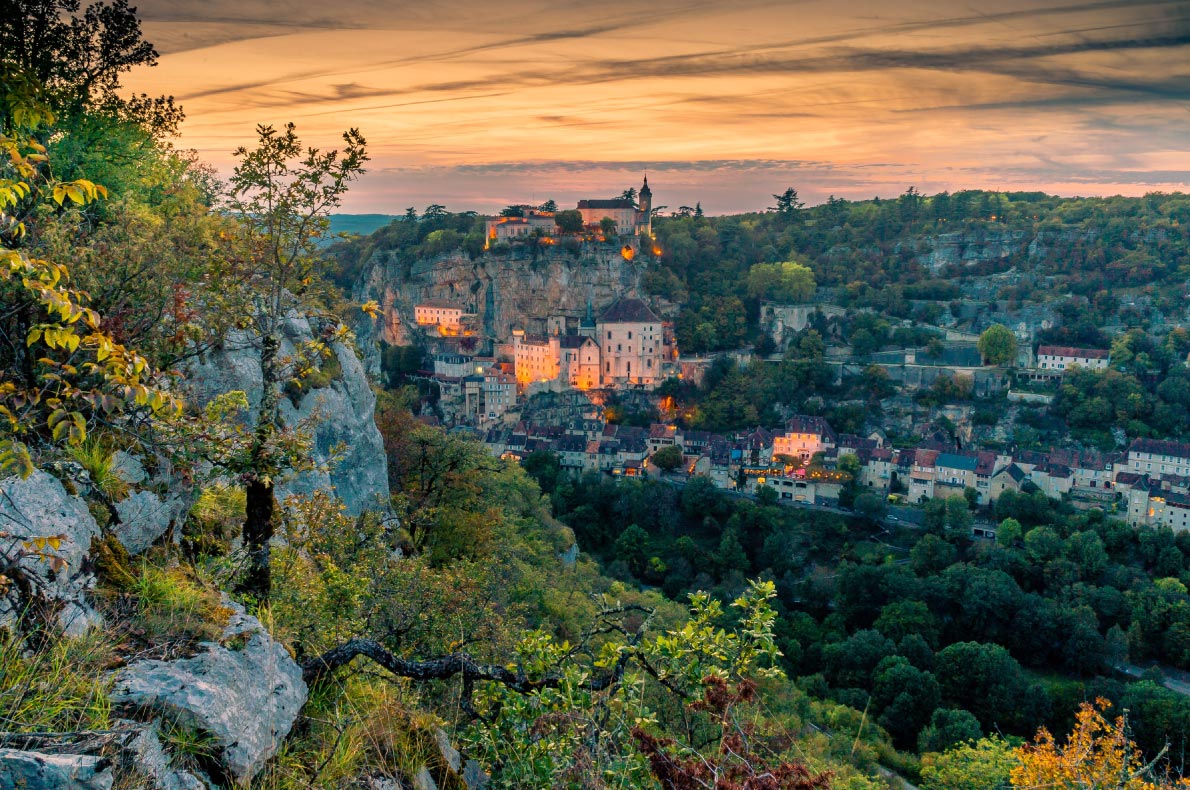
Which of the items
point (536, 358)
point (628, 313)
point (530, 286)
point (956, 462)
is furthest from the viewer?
point (530, 286)

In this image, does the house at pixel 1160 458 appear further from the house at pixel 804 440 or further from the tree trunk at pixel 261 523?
the tree trunk at pixel 261 523

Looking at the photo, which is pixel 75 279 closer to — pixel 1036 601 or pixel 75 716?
pixel 75 716

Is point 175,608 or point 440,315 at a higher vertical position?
point 175,608

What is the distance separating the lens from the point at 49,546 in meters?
2.62

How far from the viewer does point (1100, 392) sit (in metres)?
46.2

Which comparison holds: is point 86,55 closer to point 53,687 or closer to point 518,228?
point 53,687

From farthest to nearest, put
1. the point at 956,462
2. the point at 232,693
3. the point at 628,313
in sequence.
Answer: the point at 628,313, the point at 956,462, the point at 232,693

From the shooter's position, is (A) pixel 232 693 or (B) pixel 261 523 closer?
(A) pixel 232 693

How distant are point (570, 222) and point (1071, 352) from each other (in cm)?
3691

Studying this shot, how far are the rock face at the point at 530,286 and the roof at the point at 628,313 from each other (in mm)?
4647

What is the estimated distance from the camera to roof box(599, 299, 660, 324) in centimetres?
5403

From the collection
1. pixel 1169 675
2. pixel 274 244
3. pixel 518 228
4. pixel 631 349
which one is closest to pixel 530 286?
pixel 518 228

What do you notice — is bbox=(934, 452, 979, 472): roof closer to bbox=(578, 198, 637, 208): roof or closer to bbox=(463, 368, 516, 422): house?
bbox=(463, 368, 516, 422): house

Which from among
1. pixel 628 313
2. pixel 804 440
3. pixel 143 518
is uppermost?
pixel 143 518
